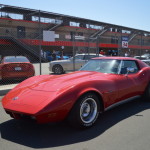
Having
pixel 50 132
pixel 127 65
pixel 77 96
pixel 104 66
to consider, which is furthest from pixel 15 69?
pixel 77 96

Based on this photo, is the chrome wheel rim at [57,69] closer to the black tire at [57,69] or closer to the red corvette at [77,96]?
the black tire at [57,69]

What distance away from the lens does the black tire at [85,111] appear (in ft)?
10.6

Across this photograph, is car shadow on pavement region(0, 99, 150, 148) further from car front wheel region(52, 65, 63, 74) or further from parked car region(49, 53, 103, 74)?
car front wheel region(52, 65, 63, 74)

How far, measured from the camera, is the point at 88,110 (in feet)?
11.6

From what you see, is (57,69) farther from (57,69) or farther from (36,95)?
(36,95)

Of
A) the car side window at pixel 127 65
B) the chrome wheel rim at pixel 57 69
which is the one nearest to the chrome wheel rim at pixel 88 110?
the car side window at pixel 127 65

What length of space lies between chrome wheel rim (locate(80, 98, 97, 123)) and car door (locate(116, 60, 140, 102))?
799 millimetres

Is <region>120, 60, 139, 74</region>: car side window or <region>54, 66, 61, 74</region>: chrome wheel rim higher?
<region>120, 60, 139, 74</region>: car side window

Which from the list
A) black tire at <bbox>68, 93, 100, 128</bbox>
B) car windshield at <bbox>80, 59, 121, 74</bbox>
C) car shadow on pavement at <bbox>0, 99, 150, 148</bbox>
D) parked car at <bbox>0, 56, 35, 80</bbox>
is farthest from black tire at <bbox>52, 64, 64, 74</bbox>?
black tire at <bbox>68, 93, 100, 128</bbox>

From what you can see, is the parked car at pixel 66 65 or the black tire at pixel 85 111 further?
the parked car at pixel 66 65

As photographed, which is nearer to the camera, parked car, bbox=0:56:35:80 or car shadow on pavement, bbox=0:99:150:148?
car shadow on pavement, bbox=0:99:150:148

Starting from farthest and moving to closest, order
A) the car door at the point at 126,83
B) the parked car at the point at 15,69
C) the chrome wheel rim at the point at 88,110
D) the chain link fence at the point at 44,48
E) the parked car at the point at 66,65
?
the parked car at the point at 66,65 < the chain link fence at the point at 44,48 < the parked car at the point at 15,69 < the car door at the point at 126,83 < the chrome wheel rim at the point at 88,110

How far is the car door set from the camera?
4.17 metres

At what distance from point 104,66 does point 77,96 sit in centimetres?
166
